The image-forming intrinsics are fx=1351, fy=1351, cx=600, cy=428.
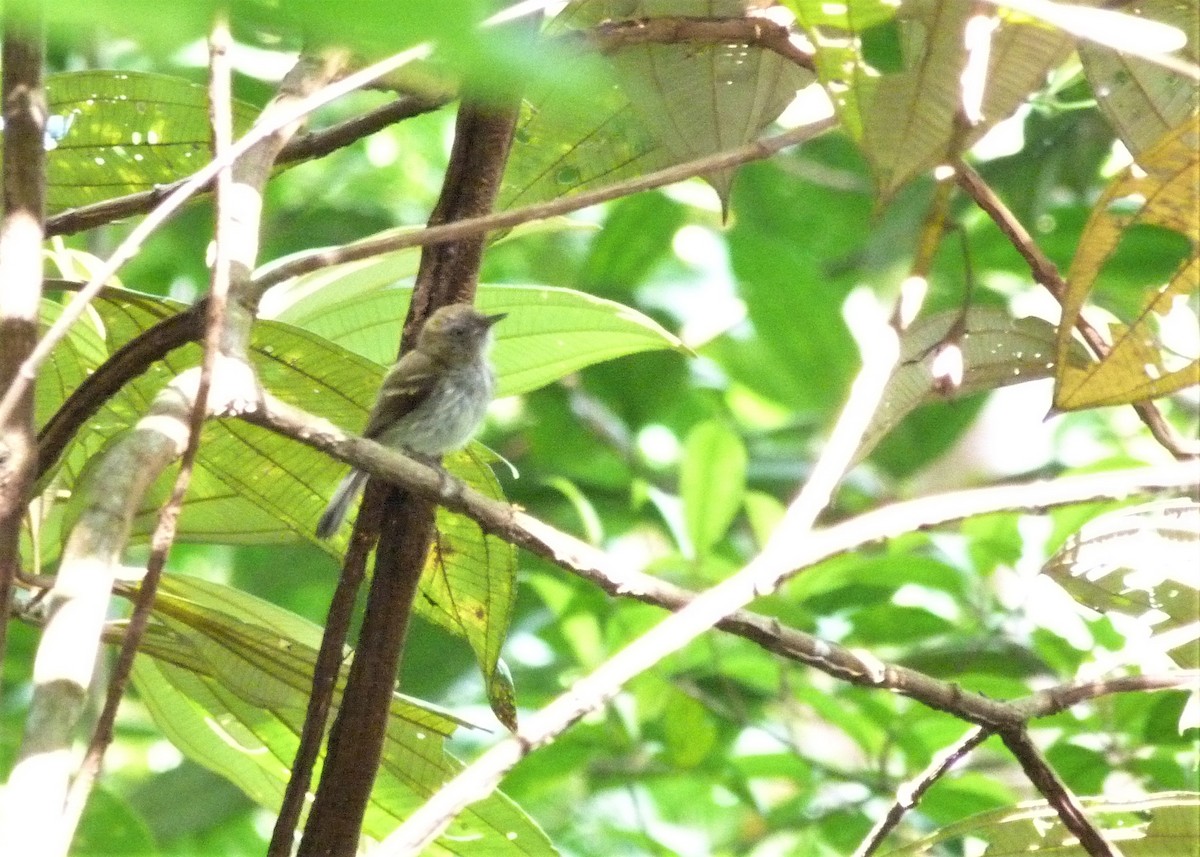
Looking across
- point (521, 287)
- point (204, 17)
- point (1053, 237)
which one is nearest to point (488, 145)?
point (521, 287)

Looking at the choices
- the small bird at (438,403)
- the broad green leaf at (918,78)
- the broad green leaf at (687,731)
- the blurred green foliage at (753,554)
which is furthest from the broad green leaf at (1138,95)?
the broad green leaf at (687,731)

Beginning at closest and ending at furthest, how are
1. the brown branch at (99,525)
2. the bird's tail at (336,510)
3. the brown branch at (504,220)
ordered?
1. the brown branch at (99,525)
2. the brown branch at (504,220)
3. the bird's tail at (336,510)

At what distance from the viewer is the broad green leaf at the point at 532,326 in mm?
1947

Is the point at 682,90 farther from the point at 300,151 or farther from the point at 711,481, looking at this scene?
the point at 711,481

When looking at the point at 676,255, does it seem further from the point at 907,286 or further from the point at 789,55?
the point at 907,286

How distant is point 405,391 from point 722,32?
194 centimetres

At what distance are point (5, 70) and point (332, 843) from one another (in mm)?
835

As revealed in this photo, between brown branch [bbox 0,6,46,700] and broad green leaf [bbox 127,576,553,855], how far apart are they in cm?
69

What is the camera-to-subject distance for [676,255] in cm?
568

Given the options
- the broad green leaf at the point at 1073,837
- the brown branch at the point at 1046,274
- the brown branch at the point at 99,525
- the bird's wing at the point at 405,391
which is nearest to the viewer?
the brown branch at the point at 99,525

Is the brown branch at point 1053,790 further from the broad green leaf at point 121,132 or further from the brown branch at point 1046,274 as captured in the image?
the broad green leaf at point 121,132

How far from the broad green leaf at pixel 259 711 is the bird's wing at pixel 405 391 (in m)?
1.14

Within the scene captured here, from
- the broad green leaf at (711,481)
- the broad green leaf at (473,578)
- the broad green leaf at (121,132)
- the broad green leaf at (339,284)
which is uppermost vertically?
the broad green leaf at (711,481)

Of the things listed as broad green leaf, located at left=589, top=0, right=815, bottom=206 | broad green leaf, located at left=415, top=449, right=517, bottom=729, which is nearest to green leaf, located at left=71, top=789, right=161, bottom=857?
broad green leaf, located at left=415, top=449, right=517, bottom=729
